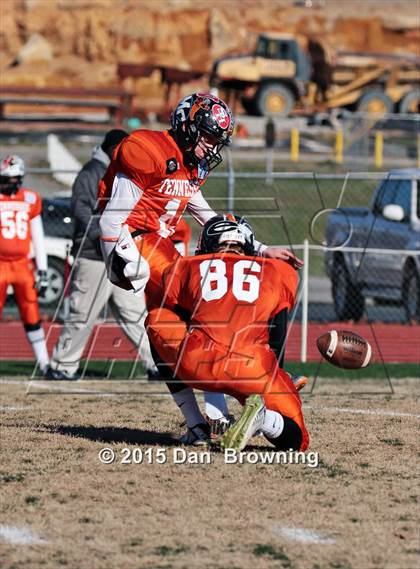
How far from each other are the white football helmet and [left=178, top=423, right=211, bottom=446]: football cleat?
5.10m

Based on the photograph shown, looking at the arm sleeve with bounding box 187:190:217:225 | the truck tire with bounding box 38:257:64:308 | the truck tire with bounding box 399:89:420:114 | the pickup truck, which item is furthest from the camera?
the truck tire with bounding box 399:89:420:114

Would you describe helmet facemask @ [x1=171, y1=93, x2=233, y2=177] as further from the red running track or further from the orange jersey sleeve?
the red running track

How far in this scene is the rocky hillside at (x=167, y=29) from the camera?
58906 mm

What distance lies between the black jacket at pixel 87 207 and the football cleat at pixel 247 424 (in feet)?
15.5

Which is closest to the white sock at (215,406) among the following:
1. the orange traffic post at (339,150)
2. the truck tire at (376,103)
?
the orange traffic post at (339,150)

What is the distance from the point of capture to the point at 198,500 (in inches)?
226

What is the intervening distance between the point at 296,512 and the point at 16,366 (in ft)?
24.0

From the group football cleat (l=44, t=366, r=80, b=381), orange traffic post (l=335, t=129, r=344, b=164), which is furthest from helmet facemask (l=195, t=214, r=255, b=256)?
orange traffic post (l=335, t=129, r=344, b=164)

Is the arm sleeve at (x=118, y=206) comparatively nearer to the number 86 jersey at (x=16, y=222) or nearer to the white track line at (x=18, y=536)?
the white track line at (x=18, y=536)

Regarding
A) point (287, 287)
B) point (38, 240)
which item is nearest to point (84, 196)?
point (38, 240)

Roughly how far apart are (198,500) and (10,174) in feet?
21.3

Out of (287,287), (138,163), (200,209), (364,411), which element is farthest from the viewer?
(364,411)

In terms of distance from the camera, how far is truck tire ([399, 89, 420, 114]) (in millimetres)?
39531

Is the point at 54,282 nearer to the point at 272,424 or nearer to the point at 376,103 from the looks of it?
the point at 272,424
